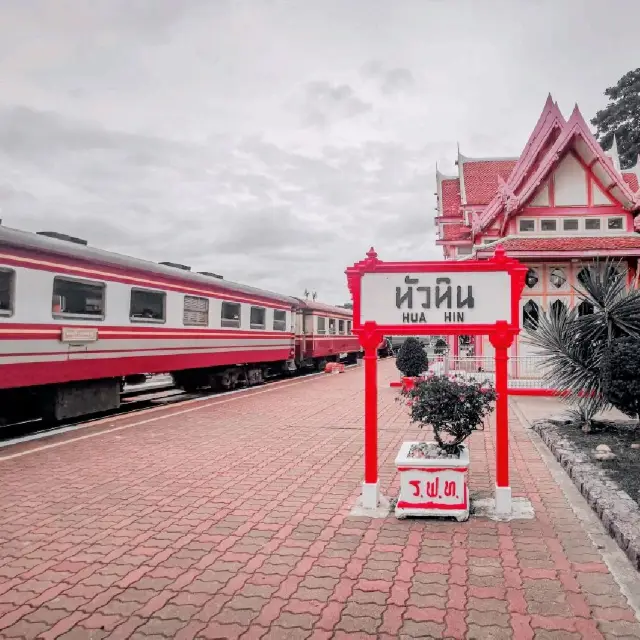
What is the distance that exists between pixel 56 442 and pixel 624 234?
15.8 meters

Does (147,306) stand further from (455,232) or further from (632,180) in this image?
(632,180)

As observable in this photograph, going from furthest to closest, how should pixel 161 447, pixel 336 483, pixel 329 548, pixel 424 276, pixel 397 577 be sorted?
pixel 161 447
pixel 336 483
pixel 424 276
pixel 329 548
pixel 397 577

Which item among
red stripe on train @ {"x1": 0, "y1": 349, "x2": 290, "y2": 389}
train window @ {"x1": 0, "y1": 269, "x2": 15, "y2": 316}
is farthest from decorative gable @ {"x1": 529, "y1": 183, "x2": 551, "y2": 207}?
train window @ {"x1": 0, "y1": 269, "x2": 15, "y2": 316}

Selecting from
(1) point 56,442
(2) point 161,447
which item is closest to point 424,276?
(2) point 161,447

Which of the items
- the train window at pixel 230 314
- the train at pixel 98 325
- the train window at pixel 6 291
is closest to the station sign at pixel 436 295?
the train window at pixel 6 291

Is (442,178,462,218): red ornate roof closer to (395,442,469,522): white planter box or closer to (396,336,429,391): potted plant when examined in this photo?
(396,336,429,391): potted plant

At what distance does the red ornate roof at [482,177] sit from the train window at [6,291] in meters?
19.2

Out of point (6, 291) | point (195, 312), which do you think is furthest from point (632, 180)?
point (6, 291)

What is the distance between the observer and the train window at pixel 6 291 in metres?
8.56

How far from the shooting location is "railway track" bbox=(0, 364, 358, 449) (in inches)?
371

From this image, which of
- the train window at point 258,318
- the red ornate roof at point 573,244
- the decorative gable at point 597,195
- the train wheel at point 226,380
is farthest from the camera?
the train window at point 258,318

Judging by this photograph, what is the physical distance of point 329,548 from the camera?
181 inches

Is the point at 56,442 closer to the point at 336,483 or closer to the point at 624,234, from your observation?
the point at 336,483

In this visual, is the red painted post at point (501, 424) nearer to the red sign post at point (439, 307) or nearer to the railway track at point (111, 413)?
the red sign post at point (439, 307)
